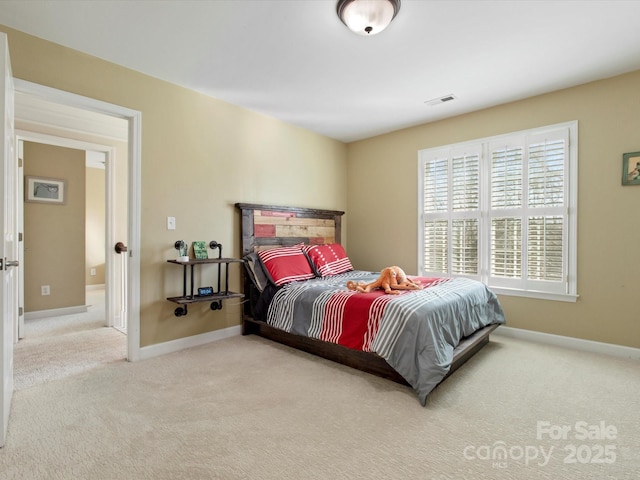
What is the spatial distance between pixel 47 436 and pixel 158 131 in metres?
2.42

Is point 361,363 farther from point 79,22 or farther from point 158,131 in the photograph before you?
point 79,22

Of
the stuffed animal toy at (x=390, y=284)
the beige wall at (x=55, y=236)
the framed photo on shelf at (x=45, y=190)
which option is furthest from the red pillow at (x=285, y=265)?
the framed photo on shelf at (x=45, y=190)

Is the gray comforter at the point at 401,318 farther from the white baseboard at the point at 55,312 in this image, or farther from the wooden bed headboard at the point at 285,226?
the white baseboard at the point at 55,312

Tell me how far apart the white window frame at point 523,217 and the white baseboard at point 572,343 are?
1.27 ft

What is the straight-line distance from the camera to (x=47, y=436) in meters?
1.78

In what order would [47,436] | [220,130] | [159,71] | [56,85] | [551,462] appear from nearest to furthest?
[551,462]
[47,436]
[56,85]
[159,71]
[220,130]

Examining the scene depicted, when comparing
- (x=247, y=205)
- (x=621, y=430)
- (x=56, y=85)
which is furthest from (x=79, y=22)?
(x=621, y=430)

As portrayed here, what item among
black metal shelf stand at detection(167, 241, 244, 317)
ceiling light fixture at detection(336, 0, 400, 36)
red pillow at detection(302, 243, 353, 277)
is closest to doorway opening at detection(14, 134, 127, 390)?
black metal shelf stand at detection(167, 241, 244, 317)

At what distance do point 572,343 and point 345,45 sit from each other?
345 centimetres

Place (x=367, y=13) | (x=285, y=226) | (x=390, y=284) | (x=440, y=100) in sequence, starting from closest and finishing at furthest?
1. (x=367, y=13)
2. (x=390, y=284)
3. (x=440, y=100)
4. (x=285, y=226)

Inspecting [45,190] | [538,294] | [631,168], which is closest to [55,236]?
[45,190]

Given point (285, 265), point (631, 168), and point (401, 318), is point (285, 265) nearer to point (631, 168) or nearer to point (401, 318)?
point (401, 318)

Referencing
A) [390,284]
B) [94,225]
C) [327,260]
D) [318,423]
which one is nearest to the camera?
[318,423]

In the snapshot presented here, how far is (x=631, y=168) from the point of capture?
2.94 metres
